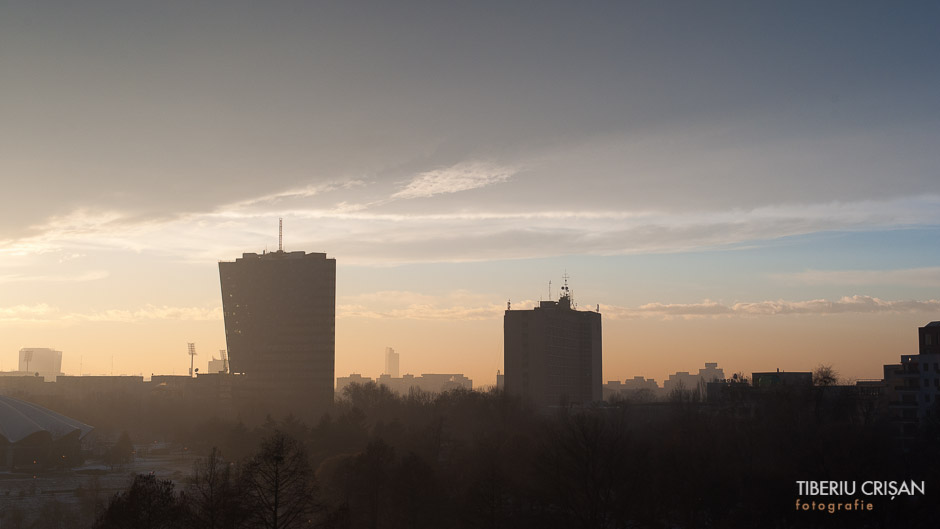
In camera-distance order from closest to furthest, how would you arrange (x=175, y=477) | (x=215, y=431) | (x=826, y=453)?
(x=826, y=453) < (x=175, y=477) < (x=215, y=431)

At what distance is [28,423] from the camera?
13888 cm

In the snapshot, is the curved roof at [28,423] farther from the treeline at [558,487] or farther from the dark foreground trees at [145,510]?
the dark foreground trees at [145,510]

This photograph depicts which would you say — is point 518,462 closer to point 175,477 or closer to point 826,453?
point 826,453

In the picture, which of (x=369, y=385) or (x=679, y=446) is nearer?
(x=679, y=446)

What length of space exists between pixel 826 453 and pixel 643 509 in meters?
17.3

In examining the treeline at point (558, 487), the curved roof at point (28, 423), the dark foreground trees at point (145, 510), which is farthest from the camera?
the curved roof at point (28, 423)

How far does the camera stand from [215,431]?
12912 cm

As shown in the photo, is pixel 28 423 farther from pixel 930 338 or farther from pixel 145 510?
pixel 930 338

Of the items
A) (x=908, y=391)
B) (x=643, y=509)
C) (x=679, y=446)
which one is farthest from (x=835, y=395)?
(x=643, y=509)

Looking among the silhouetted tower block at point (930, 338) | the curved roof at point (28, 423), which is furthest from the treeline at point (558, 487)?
the curved roof at point (28, 423)

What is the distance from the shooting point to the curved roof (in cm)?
13462

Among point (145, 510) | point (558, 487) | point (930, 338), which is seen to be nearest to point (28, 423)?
point (558, 487)

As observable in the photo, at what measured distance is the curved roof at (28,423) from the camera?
135m

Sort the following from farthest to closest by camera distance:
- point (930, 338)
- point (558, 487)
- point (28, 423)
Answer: point (28, 423), point (930, 338), point (558, 487)
